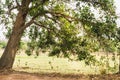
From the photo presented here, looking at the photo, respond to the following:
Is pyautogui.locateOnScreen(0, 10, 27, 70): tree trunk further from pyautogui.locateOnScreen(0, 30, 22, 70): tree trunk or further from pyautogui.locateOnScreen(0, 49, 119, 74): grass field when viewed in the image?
pyautogui.locateOnScreen(0, 49, 119, 74): grass field

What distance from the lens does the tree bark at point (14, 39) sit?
1820 centimetres

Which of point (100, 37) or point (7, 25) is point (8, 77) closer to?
point (100, 37)

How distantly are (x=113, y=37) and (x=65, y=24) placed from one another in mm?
3518

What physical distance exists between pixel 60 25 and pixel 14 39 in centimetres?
280

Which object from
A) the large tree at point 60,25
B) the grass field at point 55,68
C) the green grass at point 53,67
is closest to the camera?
the large tree at point 60,25

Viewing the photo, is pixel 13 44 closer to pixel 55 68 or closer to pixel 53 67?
pixel 55 68

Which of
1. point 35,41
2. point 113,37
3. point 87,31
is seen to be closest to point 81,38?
point 87,31

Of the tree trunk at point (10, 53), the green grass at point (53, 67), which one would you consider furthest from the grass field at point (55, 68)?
the tree trunk at point (10, 53)

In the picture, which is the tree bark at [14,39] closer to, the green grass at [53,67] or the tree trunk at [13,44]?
the tree trunk at [13,44]

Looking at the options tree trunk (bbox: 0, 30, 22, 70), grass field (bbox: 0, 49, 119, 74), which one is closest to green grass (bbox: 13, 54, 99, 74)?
grass field (bbox: 0, 49, 119, 74)

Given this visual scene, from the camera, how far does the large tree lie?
17203 mm

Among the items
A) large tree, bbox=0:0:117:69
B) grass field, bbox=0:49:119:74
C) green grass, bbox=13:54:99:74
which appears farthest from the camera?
green grass, bbox=13:54:99:74

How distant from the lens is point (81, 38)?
18312mm

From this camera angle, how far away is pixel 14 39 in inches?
727
